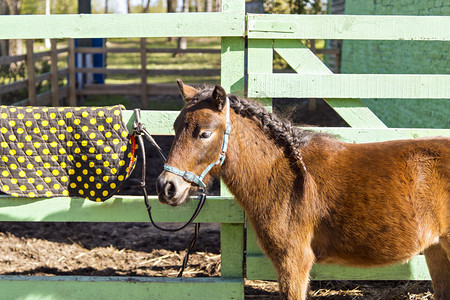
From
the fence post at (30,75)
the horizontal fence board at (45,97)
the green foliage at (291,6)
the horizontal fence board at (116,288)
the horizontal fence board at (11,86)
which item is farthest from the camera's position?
the green foliage at (291,6)

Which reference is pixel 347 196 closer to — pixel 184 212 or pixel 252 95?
pixel 252 95

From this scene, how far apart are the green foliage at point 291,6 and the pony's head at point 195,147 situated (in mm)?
10784

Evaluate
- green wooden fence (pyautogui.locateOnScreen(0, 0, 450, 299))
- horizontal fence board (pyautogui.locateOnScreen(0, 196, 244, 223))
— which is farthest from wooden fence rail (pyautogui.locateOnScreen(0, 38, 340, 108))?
green wooden fence (pyautogui.locateOnScreen(0, 0, 450, 299))

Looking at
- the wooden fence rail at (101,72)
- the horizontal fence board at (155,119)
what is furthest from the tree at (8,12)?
the horizontal fence board at (155,119)

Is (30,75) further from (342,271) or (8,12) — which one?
(342,271)

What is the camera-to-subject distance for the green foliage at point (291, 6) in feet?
43.1

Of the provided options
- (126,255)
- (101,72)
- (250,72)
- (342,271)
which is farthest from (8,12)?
(342,271)

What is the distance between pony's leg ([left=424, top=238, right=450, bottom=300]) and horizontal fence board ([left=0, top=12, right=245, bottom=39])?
1937mm

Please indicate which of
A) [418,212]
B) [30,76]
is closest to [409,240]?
[418,212]

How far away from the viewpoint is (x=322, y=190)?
3.06 m

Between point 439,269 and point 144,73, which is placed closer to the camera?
point 439,269

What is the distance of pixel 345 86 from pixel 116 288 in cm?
216

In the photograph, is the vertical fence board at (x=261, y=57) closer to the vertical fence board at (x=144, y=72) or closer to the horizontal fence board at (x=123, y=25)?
the horizontal fence board at (x=123, y=25)

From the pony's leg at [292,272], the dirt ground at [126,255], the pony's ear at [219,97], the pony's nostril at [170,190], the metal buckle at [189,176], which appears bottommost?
the dirt ground at [126,255]
